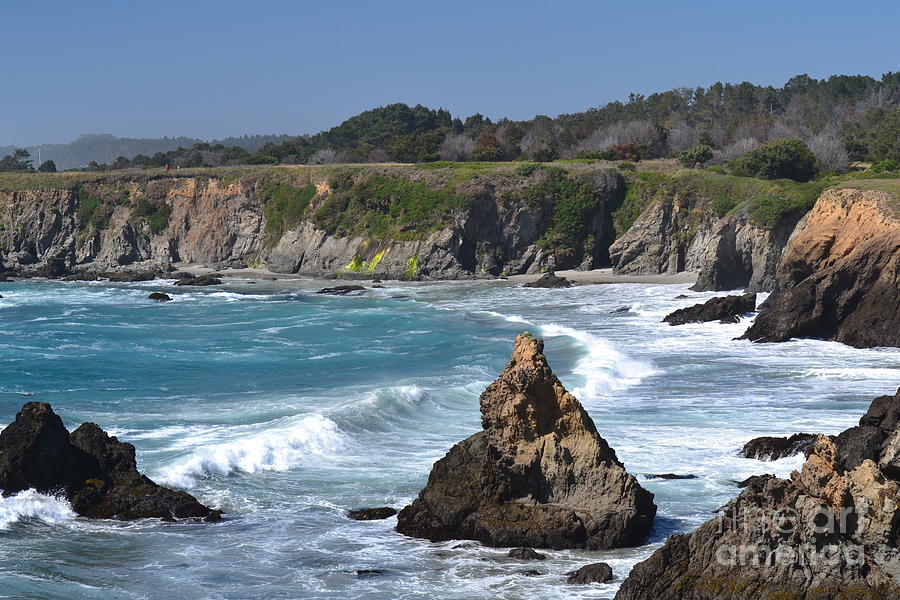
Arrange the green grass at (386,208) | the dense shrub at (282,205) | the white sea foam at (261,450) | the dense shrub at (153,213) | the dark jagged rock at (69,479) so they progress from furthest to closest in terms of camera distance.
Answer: the dense shrub at (153,213) → the dense shrub at (282,205) → the green grass at (386,208) → the white sea foam at (261,450) → the dark jagged rock at (69,479)

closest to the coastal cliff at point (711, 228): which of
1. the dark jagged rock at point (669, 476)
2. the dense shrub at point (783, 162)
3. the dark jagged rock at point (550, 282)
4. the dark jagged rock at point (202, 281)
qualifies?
the dense shrub at point (783, 162)

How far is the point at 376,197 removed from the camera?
72125 millimetres

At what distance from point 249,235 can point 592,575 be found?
214ft

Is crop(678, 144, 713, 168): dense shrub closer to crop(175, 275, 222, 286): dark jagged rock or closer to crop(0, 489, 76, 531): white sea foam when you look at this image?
crop(175, 275, 222, 286): dark jagged rock

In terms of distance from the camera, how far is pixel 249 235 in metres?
76.9

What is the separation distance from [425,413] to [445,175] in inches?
1860

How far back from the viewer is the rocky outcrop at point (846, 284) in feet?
115

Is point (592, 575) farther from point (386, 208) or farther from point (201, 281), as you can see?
point (386, 208)

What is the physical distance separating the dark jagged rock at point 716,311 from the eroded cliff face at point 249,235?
23084 mm

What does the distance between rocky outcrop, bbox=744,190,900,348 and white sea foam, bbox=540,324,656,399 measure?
17.8ft

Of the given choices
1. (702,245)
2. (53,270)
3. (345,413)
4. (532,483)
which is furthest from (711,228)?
(532,483)

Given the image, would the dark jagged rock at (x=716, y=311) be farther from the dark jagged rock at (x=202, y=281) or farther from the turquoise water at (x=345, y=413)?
the dark jagged rock at (x=202, y=281)

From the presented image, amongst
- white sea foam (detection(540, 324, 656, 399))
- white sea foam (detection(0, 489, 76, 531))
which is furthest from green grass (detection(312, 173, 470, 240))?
white sea foam (detection(0, 489, 76, 531))

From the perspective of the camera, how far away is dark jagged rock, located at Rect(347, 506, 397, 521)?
17.4 metres
